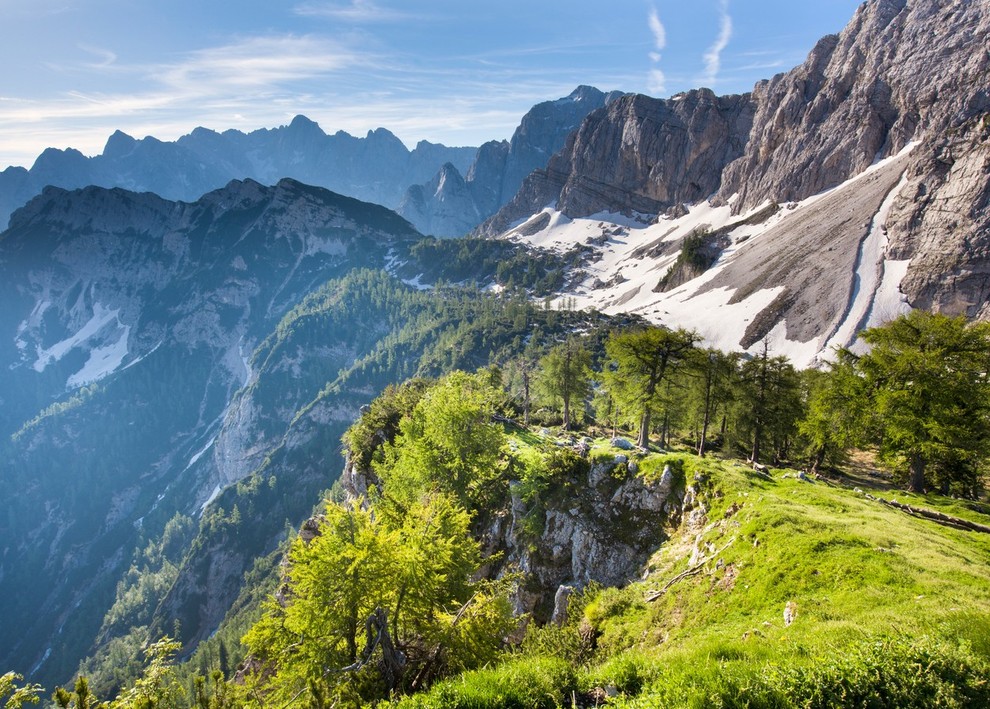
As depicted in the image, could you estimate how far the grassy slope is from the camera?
8.83 meters

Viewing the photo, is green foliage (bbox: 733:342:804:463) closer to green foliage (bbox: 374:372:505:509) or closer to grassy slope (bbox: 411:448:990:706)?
grassy slope (bbox: 411:448:990:706)

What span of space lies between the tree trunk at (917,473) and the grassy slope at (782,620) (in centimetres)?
518

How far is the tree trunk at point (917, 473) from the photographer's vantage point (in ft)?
109

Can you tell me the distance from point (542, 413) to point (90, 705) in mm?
63693

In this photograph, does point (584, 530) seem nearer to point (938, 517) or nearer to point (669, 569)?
point (669, 569)

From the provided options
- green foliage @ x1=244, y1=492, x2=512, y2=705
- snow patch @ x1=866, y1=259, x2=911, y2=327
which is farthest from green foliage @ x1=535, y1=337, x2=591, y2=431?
snow patch @ x1=866, y1=259, x2=911, y2=327

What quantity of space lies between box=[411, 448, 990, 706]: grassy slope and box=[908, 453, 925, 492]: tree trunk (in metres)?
5.18

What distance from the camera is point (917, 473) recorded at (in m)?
33.7

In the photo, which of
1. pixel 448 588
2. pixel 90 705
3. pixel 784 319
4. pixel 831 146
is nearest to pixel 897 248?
pixel 784 319

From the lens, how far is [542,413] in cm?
7188

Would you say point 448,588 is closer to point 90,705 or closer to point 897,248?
point 90,705

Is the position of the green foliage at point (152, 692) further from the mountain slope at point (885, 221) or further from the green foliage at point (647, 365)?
the mountain slope at point (885, 221)

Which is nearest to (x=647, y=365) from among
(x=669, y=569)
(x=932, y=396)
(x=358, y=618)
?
(x=932, y=396)

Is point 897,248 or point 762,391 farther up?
point 897,248
